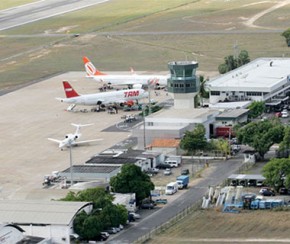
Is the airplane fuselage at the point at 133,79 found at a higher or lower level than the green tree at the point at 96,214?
lower

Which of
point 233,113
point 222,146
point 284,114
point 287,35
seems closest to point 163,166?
point 222,146

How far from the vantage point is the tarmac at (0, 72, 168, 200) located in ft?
329

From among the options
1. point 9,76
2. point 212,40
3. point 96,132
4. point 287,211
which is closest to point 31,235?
point 287,211

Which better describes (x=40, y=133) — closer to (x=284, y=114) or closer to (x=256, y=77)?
(x=284, y=114)

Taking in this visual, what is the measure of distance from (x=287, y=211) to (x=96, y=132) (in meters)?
37.2

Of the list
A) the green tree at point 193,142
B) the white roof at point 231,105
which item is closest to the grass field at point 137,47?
the white roof at point 231,105

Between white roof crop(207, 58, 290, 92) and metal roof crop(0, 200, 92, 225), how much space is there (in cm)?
5031

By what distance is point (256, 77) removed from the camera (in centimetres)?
13600

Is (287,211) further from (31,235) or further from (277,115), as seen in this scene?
(277,115)

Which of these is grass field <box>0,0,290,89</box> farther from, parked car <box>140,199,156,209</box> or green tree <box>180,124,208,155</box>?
parked car <box>140,199,156,209</box>

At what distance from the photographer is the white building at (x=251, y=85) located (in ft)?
427

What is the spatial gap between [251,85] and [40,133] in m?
24.1

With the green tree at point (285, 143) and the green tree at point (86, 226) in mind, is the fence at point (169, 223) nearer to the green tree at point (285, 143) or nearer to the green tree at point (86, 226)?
the green tree at point (86, 226)

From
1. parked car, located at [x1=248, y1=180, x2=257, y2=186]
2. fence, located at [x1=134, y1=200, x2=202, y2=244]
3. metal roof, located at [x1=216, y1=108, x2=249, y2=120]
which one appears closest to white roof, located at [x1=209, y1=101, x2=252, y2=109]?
metal roof, located at [x1=216, y1=108, x2=249, y2=120]
